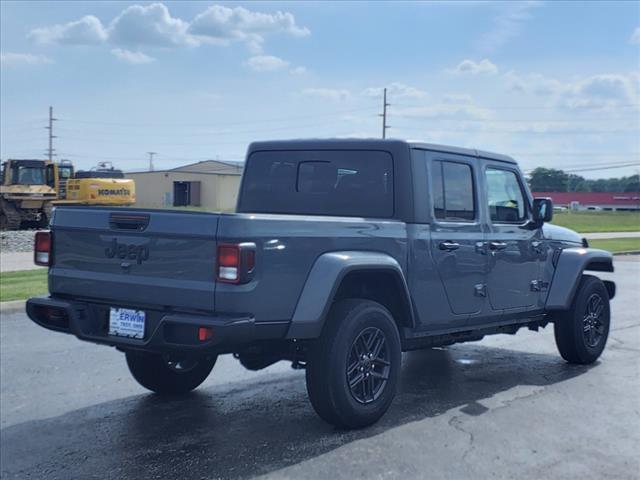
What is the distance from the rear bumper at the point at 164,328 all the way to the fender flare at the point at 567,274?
11.5 ft

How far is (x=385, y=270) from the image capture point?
5.51 metres

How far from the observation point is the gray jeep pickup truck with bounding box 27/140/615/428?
15.8ft

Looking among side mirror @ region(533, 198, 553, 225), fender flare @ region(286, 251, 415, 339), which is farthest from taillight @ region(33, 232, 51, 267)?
side mirror @ region(533, 198, 553, 225)

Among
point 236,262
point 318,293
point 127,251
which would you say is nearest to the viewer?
point 236,262

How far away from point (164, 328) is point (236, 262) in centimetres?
63

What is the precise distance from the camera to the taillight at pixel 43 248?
5.71 m

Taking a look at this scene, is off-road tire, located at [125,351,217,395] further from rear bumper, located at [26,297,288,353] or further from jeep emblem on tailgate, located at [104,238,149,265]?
jeep emblem on tailgate, located at [104,238,149,265]

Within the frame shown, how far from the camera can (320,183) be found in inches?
255

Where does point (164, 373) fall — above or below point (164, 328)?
below

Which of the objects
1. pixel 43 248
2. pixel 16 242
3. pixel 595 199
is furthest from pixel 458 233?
pixel 595 199

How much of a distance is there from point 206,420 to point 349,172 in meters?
2.20

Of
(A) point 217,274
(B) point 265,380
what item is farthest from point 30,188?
(A) point 217,274

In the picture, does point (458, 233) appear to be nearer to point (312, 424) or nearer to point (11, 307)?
point (312, 424)

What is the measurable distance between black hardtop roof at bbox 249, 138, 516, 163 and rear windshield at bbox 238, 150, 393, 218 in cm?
5
